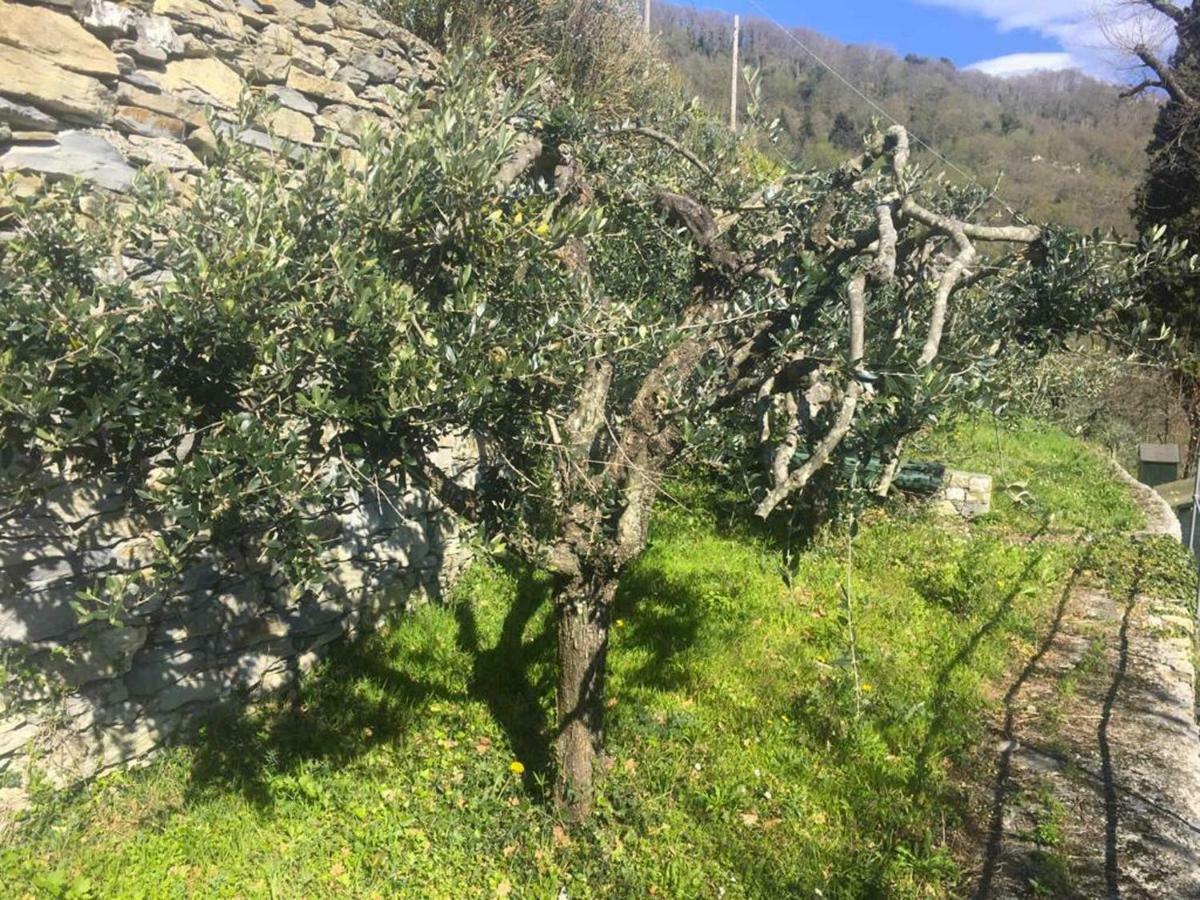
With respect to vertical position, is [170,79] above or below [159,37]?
below

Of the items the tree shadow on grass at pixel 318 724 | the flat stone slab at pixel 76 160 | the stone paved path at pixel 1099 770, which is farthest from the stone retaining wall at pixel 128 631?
the stone paved path at pixel 1099 770

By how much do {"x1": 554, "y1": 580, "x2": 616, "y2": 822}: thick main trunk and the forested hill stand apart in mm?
19579

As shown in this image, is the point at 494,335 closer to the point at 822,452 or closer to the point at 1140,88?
the point at 822,452

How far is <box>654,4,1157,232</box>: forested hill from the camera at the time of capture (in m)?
25.0

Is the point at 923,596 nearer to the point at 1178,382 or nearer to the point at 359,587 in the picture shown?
the point at 359,587

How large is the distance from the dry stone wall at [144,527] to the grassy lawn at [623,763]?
290 millimetres

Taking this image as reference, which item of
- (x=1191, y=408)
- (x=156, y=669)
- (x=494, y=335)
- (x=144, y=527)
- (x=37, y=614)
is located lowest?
(x=156, y=669)

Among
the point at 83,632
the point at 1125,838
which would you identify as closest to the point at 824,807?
the point at 1125,838

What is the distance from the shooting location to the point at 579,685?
4.01 m

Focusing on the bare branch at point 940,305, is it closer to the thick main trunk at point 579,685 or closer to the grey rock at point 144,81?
the thick main trunk at point 579,685

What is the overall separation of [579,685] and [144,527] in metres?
2.39

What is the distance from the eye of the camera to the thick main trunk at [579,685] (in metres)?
3.93

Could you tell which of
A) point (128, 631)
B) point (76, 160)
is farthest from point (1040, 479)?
point (76, 160)

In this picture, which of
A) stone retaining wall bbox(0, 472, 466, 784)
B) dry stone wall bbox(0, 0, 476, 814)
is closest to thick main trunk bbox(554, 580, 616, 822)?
dry stone wall bbox(0, 0, 476, 814)
